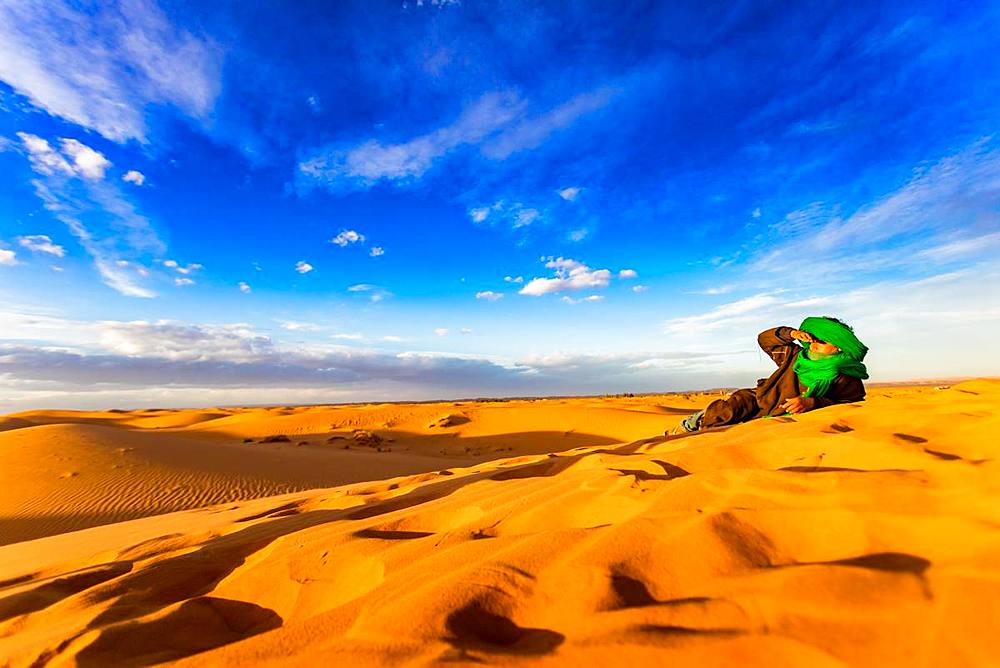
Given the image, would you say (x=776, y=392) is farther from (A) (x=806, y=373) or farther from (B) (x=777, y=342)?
(B) (x=777, y=342)

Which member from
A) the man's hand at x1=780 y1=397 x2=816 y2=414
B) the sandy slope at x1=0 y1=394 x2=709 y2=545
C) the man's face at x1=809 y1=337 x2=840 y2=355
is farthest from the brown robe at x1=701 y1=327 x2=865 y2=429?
the sandy slope at x1=0 y1=394 x2=709 y2=545

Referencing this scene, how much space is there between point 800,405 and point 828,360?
684 mm

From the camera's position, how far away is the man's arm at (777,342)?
6.49 metres

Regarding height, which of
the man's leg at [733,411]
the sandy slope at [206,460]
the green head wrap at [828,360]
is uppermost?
the green head wrap at [828,360]

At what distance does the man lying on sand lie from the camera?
6.03 meters

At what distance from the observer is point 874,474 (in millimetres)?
2143

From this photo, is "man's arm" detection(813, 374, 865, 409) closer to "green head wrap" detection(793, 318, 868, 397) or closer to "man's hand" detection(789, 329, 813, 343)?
"green head wrap" detection(793, 318, 868, 397)

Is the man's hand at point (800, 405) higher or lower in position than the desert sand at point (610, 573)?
higher

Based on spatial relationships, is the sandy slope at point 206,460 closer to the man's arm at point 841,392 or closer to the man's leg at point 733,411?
the man's leg at point 733,411

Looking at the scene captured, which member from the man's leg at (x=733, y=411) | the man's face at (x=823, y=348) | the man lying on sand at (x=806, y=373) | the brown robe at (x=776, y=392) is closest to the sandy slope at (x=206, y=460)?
the man's leg at (x=733, y=411)

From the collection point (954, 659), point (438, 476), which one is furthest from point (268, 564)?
point (438, 476)

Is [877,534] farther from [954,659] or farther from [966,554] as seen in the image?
[954,659]

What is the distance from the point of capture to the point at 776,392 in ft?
21.8

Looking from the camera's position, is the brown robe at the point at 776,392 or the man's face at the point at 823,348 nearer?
the man's face at the point at 823,348
